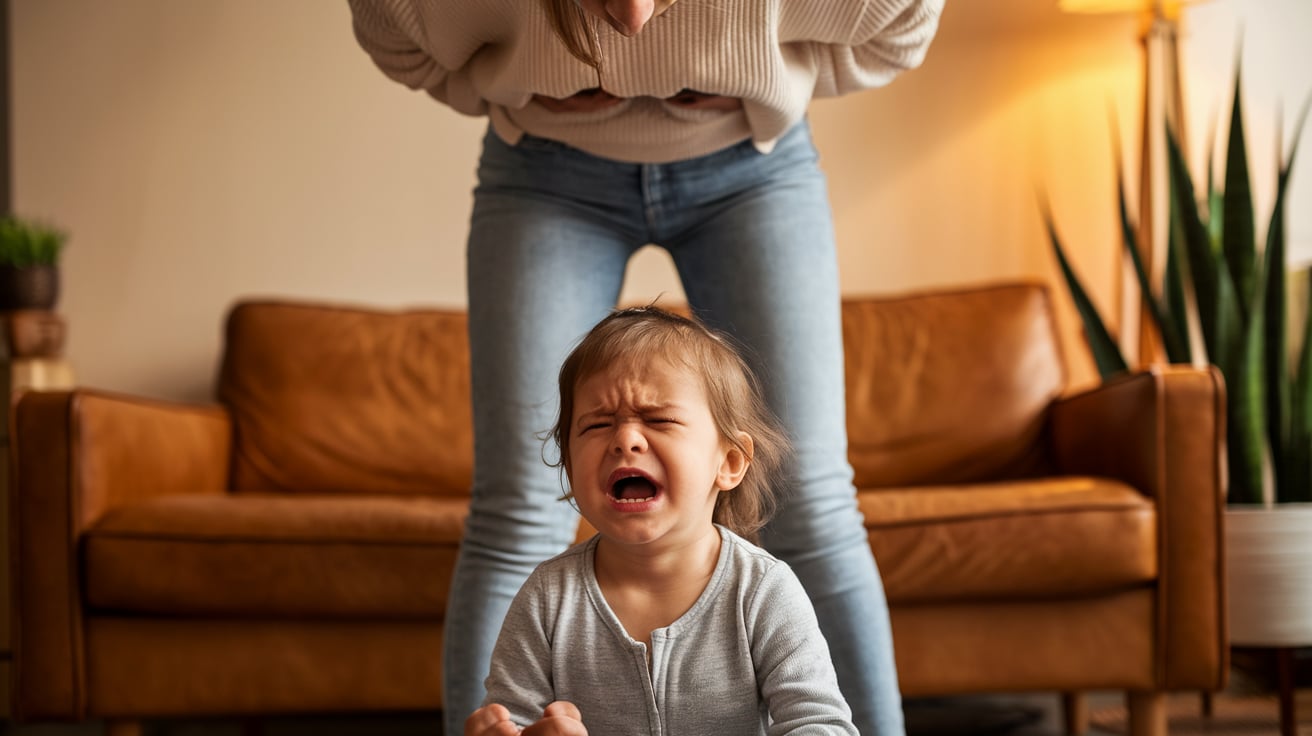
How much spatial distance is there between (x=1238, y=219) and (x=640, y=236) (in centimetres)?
152

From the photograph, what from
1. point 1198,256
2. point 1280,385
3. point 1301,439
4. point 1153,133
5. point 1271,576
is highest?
point 1153,133

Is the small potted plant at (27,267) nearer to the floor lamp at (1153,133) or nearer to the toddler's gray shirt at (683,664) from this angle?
the toddler's gray shirt at (683,664)

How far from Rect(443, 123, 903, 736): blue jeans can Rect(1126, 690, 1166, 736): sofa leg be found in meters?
0.95

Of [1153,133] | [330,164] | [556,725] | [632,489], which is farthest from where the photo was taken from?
[330,164]

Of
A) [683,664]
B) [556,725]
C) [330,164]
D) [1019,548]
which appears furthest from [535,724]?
[330,164]

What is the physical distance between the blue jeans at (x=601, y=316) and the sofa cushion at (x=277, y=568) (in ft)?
2.44

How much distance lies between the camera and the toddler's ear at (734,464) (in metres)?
0.97

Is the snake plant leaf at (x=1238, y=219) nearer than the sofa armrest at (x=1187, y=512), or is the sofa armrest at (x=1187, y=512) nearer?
the sofa armrest at (x=1187, y=512)

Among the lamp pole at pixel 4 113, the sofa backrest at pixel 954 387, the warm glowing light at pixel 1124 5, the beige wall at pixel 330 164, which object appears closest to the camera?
the sofa backrest at pixel 954 387

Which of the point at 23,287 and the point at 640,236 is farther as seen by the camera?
the point at 23,287

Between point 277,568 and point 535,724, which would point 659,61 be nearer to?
point 535,724

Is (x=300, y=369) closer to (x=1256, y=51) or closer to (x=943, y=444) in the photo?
(x=943, y=444)

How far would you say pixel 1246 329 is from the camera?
2.10 meters

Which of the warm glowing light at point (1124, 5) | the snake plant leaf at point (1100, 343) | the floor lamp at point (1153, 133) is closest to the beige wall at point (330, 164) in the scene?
the floor lamp at point (1153, 133)
